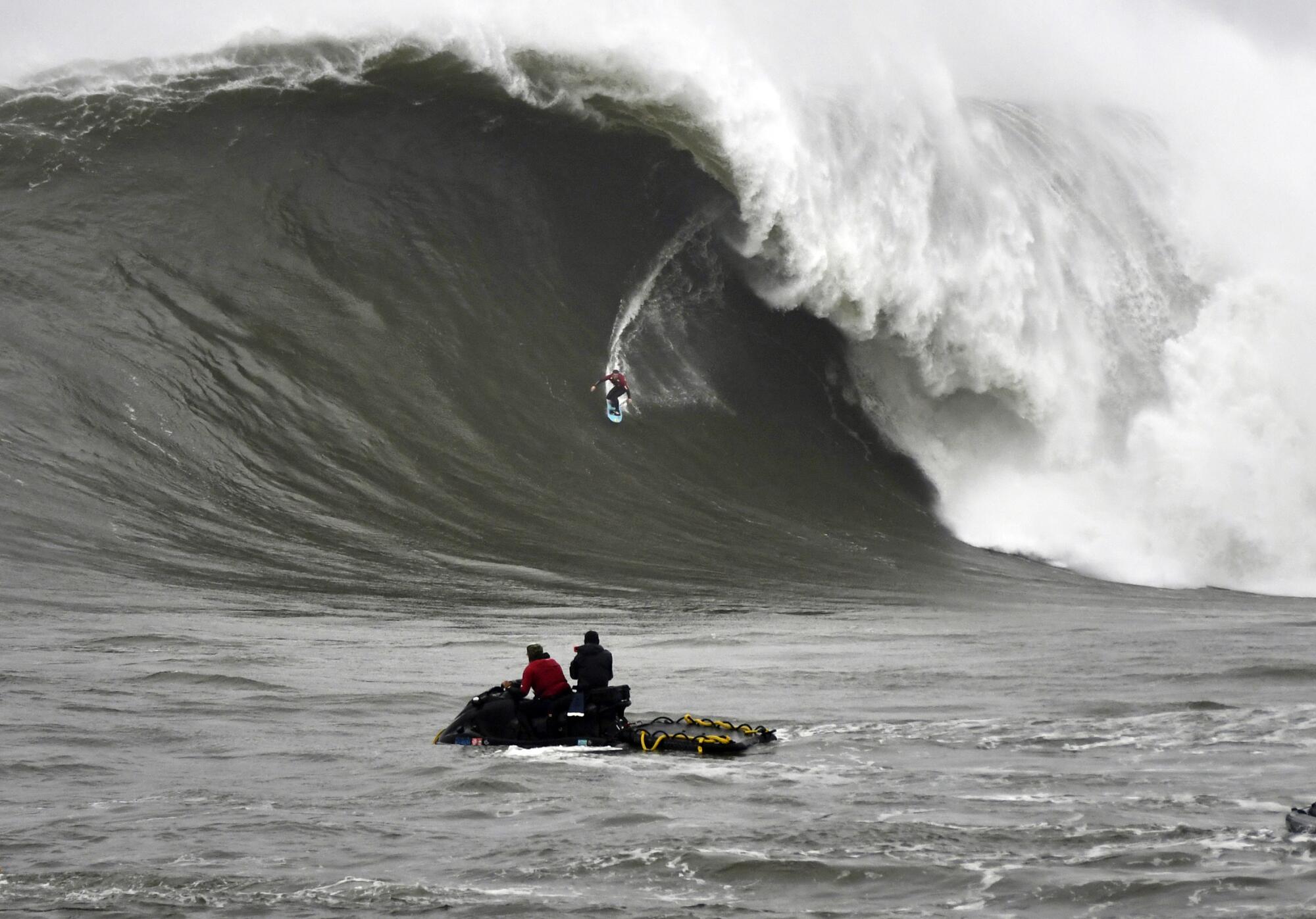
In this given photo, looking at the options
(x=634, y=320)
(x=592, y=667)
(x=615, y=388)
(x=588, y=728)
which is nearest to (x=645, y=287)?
(x=634, y=320)

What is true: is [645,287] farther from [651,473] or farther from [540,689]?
[540,689]

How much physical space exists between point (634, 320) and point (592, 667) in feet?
41.7

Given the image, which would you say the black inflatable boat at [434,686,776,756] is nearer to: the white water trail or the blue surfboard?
the blue surfboard

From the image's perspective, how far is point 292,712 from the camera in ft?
34.3

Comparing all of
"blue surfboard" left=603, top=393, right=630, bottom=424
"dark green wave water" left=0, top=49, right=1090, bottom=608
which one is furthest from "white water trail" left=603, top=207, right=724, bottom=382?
"blue surfboard" left=603, top=393, right=630, bottom=424

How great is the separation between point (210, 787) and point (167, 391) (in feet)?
34.0

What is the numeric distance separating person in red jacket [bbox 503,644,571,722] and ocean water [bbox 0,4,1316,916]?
0.42 metres

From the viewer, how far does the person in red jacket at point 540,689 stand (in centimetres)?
1033

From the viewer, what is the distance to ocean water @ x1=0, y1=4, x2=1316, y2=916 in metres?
7.60

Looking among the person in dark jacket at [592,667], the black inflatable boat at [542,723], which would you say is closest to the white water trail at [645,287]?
the person in dark jacket at [592,667]

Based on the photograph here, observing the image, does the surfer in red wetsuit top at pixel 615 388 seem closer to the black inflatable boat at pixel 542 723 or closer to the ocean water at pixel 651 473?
the ocean water at pixel 651 473

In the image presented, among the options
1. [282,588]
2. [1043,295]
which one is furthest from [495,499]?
[1043,295]

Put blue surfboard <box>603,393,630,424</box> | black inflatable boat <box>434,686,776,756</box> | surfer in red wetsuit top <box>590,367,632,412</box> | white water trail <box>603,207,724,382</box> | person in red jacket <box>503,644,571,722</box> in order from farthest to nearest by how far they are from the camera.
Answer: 1. white water trail <box>603,207,724,382</box>
2. surfer in red wetsuit top <box>590,367,632,412</box>
3. blue surfboard <box>603,393,630,424</box>
4. person in red jacket <box>503,644,571,722</box>
5. black inflatable boat <box>434,686,776,756</box>

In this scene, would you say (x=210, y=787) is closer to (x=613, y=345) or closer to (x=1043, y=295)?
(x=613, y=345)
